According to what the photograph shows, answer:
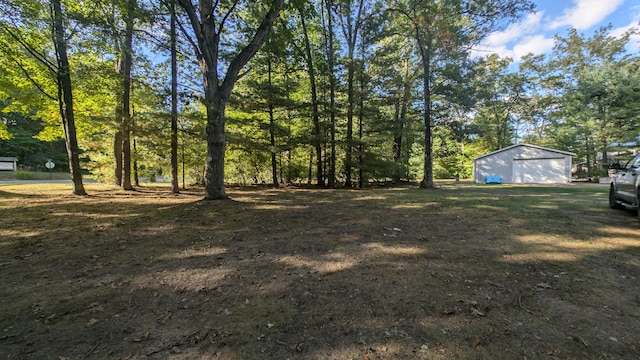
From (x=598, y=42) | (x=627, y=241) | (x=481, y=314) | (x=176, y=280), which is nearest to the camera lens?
(x=481, y=314)

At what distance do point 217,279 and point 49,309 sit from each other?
4.62ft

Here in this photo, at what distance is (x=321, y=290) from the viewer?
2828mm

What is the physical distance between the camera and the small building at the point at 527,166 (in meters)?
21.7

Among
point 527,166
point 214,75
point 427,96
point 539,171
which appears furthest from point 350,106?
point 539,171

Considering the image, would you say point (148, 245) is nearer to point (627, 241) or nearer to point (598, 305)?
point (598, 305)

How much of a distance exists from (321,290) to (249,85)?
1225cm

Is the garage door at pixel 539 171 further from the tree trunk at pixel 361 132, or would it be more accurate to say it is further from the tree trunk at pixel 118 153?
the tree trunk at pixel 118 153

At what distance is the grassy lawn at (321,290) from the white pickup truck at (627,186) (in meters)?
0.69

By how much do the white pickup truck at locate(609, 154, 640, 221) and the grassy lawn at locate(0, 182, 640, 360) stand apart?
0.69 m

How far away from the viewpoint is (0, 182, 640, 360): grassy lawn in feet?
6.57

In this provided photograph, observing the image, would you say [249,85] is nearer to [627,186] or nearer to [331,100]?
[331,100]

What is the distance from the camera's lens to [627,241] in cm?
429

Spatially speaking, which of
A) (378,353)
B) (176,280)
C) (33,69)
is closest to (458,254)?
(378,353)

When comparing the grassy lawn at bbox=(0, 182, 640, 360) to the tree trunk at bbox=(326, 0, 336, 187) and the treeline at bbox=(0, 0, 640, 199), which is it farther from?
the tree trunk at bbox=(326, 0, 336, 187)
